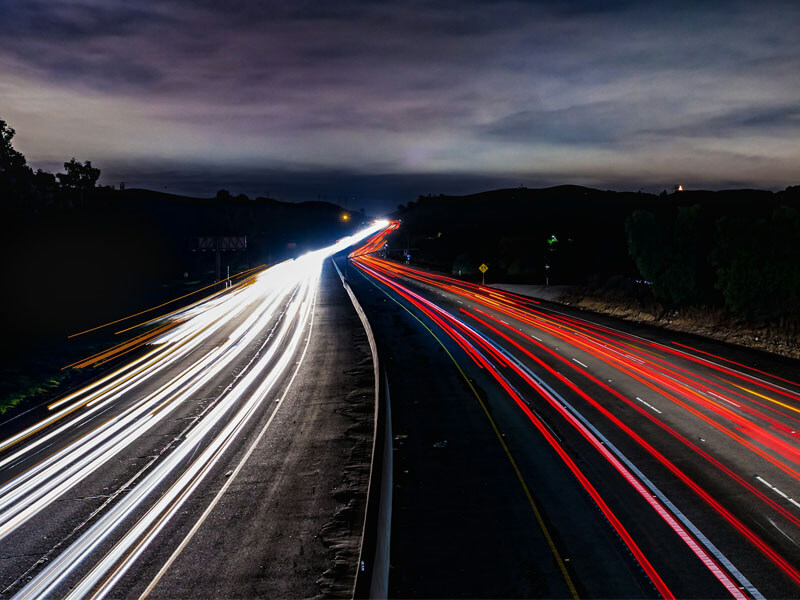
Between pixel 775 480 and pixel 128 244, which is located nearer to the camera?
pixel 775 480

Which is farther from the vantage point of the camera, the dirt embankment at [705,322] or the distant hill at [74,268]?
the distant hill at [74,268]

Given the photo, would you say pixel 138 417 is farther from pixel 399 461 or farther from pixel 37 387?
pixel 399 461

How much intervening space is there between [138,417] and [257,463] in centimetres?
689

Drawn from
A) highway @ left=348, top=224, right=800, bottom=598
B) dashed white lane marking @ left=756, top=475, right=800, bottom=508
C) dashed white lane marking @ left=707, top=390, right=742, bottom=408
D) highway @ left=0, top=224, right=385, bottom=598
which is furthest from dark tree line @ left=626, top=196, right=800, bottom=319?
highway @ left=0, top=224, right=385, bottom=598

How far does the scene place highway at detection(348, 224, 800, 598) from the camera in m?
10.5

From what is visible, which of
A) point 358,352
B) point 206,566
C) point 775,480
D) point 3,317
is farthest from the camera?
point 3,317

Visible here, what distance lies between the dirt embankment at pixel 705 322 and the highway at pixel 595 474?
2.28 meters

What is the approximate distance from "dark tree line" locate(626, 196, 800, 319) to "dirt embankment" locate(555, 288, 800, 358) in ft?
3.76

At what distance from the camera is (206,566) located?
11.0 m

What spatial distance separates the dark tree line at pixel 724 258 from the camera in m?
31.9

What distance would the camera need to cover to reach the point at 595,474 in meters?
14.7

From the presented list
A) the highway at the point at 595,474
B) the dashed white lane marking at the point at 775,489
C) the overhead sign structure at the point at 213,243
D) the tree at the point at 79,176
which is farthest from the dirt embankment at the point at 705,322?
the tree at the point at 79,176

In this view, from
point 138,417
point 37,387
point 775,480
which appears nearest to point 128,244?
point 37,387

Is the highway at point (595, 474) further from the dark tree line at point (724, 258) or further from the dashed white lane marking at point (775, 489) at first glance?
the dark tree line at point (724, 258)
